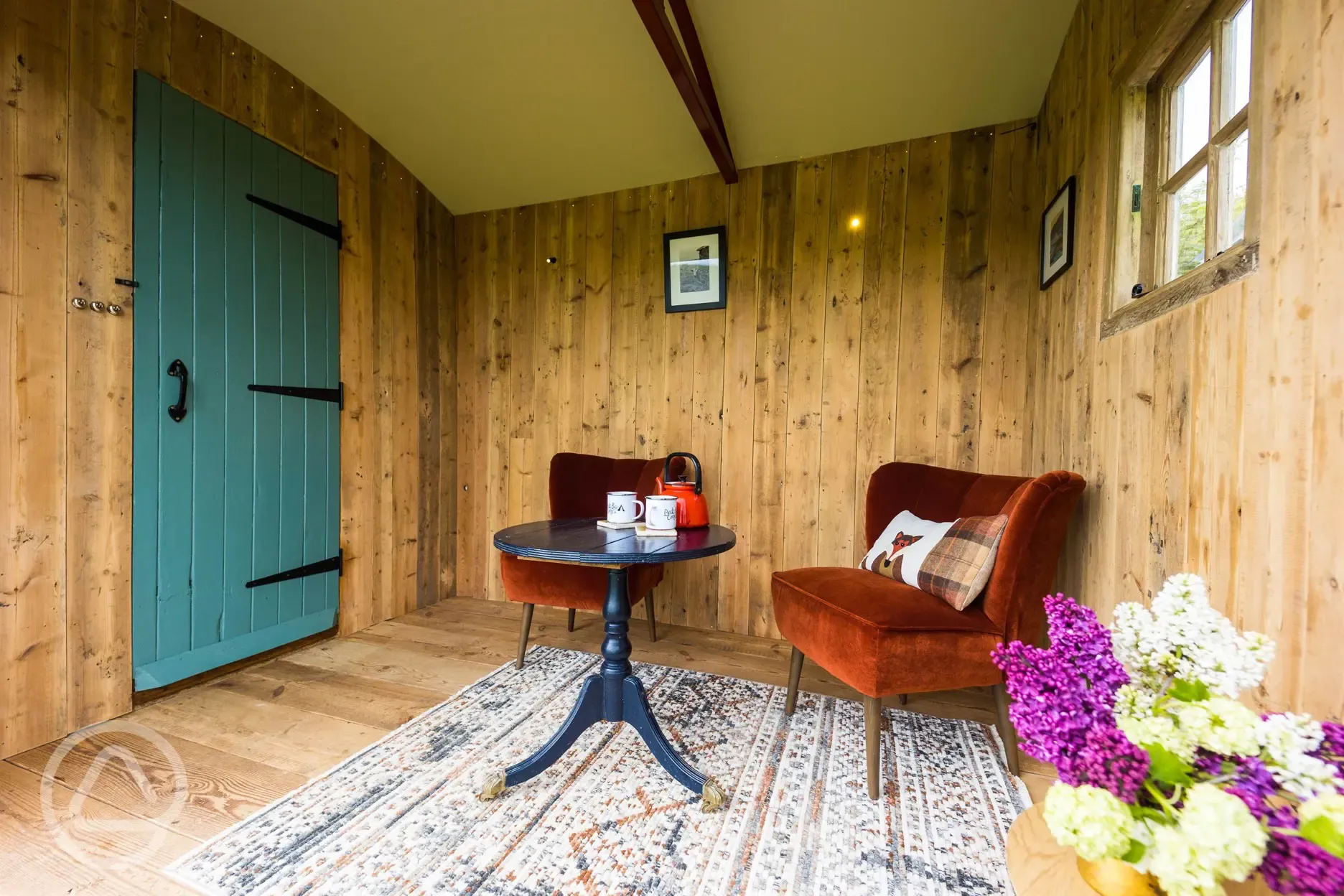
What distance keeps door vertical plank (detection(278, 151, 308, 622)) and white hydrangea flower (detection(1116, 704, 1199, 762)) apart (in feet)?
9.55

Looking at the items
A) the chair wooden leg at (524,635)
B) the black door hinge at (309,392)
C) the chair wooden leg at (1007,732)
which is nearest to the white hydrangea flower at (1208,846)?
the chair wooden leg at (1007,732)

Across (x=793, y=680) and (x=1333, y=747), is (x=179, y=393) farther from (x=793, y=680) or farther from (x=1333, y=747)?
(x=1333, y=747)

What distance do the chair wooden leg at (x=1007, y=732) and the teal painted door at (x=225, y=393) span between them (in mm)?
2822

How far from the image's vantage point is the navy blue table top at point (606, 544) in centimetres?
131

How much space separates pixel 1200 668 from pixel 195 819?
2.04 m

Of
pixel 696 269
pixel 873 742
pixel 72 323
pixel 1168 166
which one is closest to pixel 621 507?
pixel 873 742

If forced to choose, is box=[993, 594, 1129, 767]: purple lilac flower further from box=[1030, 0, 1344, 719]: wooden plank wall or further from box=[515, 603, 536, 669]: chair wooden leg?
box=[515, 603, 536, 669]: chair wooden leg

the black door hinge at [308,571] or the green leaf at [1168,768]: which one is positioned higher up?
the green leaf at [1168,768]

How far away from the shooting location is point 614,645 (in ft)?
5.24

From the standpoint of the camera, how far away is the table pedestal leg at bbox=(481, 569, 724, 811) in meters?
1.44

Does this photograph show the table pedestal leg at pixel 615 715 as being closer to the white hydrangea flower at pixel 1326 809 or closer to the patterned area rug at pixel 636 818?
the patterned area rug at pixel 636 818

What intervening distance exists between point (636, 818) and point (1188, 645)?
48.6 inches

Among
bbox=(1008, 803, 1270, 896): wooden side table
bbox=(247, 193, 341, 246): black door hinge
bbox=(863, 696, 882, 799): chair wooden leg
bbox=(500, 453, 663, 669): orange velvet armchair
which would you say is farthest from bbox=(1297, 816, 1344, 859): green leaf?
bbox=(247, 193, 341, 246): black door hinge

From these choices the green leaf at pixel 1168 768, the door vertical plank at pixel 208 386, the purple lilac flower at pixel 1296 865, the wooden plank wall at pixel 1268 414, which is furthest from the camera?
the door vertical plank at pixel 208 386
